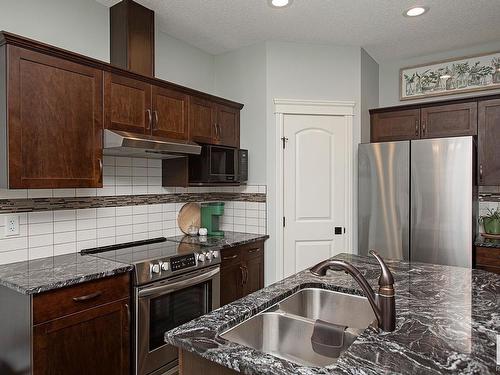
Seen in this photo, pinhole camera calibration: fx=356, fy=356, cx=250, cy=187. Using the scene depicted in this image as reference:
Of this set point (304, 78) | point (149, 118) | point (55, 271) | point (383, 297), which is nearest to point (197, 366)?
point (383, 297)

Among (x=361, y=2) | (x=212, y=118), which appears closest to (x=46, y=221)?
(x=212, y=118)

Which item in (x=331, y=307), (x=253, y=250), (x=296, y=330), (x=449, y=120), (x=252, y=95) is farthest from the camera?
(x=252, y=95)

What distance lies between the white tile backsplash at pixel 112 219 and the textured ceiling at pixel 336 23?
1294 millimetres

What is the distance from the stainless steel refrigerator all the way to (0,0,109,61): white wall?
8.31 ft

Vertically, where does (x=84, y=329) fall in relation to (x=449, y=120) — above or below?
below

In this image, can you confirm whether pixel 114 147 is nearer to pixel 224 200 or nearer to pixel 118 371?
pixel 118 371

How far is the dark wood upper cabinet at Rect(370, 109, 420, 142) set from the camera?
371 centimetres

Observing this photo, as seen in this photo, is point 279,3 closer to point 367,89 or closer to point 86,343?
point 367,89

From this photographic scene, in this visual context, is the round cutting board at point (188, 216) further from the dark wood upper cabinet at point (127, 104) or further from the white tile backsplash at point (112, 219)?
the dark wood upper cabinet at point (127, 104)

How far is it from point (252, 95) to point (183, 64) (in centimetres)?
76

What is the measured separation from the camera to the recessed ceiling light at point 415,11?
282 cm

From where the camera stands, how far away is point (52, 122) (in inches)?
84.7

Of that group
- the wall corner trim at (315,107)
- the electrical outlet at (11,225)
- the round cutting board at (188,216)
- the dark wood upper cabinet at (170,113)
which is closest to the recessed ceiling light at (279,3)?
the wall corner trim at (315,107)

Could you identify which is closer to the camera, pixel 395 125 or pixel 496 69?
pixel 496 69
